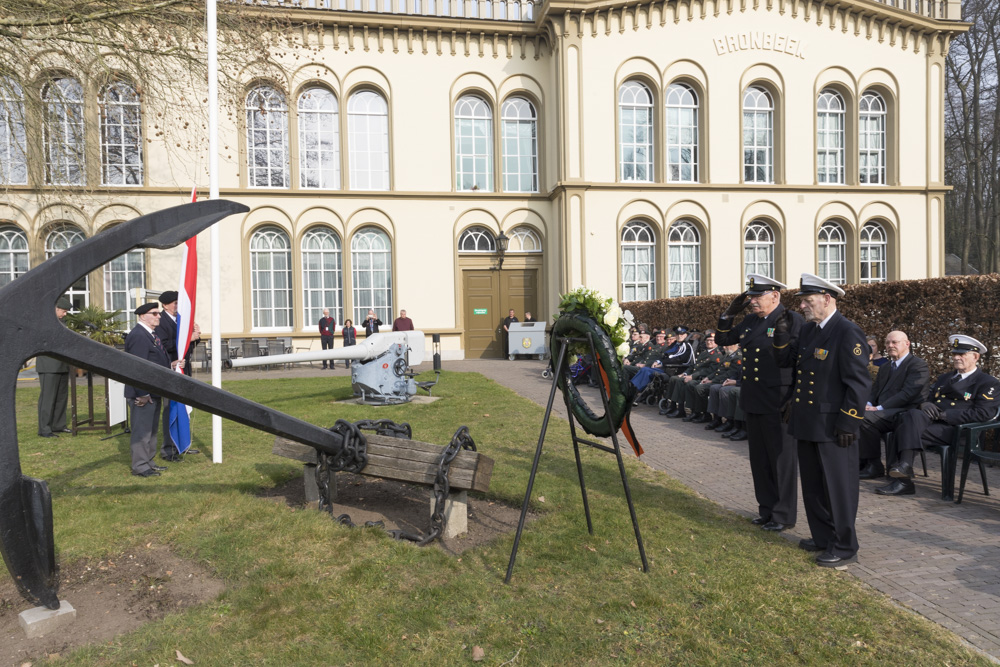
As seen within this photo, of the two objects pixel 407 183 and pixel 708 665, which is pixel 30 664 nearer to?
pixel 708 665

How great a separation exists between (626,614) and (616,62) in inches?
810

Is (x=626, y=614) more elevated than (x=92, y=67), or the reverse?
(x=92, y=67)

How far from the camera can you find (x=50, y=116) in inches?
407

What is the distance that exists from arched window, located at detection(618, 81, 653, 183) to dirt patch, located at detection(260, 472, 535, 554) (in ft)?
57.8

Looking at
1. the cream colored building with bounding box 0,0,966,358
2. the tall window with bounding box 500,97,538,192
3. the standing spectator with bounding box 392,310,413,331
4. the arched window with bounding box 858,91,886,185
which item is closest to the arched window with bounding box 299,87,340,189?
the cream colored building with bounding box 0,0,966,358

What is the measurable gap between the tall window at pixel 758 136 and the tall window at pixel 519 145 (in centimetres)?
749

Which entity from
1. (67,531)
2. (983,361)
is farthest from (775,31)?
(67,531)

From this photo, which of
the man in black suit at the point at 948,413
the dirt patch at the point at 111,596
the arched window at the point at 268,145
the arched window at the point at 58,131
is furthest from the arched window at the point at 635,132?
the dirt patch at the point at 111,596

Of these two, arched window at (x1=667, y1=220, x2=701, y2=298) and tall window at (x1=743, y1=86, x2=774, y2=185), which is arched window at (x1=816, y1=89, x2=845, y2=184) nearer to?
tall window at (x1=743, y1=86, x2=774, y2=185)

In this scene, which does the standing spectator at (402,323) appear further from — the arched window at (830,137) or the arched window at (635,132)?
the arched window at (830,137)

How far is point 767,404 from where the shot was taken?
507 cm

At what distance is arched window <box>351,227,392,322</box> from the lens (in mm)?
21359

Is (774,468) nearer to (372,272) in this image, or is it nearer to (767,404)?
(767,404)

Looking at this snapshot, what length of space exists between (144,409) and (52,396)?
3701 millimetres
